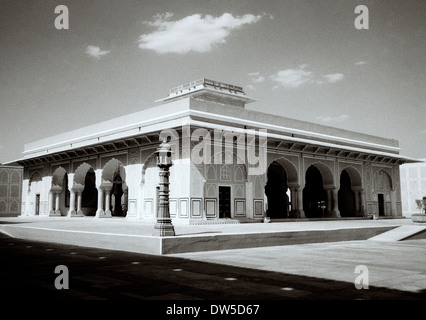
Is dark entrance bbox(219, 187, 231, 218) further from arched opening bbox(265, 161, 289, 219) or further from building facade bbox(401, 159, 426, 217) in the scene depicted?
building facade bbox(401, 159, 426, 217)

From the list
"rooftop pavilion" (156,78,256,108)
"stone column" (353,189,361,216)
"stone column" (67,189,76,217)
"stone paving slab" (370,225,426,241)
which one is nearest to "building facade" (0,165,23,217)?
"stone column" (67,189,76,217)

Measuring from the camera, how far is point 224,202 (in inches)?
739

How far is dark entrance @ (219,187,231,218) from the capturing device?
61.3 ft

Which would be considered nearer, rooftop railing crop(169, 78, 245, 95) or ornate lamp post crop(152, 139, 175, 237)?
ornate lamp post crop(152, 139, 175, 237)

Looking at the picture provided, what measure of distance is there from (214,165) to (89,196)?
1422 centimetres

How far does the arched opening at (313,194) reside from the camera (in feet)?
88.0

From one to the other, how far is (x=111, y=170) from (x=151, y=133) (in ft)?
17.8

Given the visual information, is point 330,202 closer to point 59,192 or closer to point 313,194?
point 313,194

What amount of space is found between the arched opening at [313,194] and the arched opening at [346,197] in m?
1.43

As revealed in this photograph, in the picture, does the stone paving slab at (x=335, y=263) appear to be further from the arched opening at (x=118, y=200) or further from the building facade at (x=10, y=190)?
the building facade at (x=10, y=190)

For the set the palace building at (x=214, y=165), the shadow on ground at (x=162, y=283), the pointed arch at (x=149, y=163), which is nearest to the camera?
the shadow on ground at (x=162, y=283)

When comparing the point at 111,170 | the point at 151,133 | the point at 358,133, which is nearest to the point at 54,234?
the point at 151,133

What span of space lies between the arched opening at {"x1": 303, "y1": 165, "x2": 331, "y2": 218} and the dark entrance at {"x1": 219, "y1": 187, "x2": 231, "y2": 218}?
951cm

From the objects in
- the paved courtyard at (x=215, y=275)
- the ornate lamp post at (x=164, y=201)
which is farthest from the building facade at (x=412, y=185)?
the ornate lamp post at (x=164, y=201)
